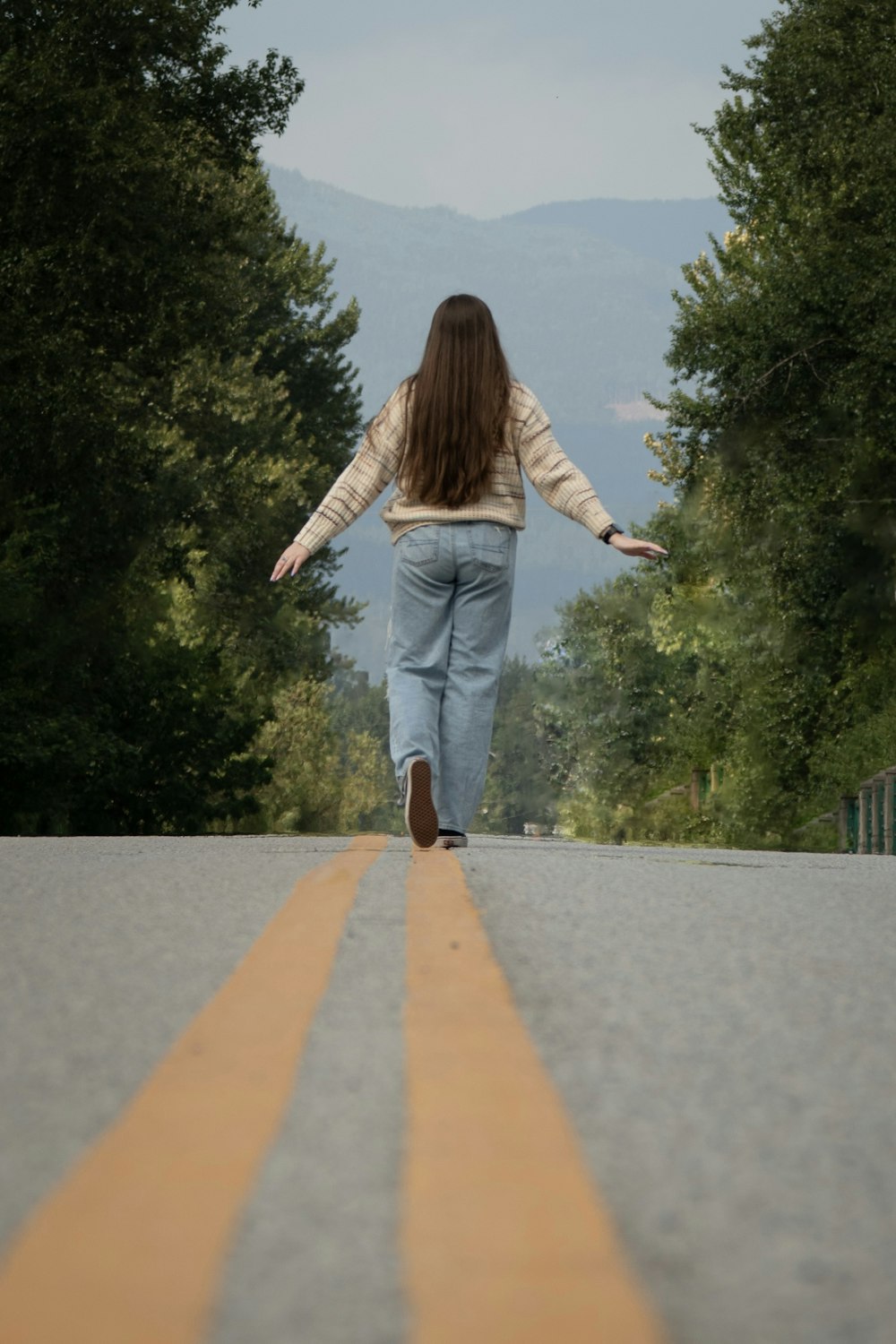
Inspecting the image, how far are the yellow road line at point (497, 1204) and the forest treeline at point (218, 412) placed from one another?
20744 millimetres

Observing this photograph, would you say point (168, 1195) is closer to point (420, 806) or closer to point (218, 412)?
point (420, 806)

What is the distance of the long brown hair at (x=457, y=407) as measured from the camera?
9.01 m

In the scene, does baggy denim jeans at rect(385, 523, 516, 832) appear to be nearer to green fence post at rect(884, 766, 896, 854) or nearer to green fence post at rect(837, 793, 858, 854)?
green fence post at rect(884, 766, 896, 854)

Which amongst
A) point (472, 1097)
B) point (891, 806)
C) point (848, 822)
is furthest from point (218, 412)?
point (472, 1097)

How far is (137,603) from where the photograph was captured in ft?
110

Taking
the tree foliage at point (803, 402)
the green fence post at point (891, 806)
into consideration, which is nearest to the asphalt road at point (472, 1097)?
the green fence post at point (891, 806)

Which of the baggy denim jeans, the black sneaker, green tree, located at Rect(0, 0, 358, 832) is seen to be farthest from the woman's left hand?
green tree, located at Rect(0, 0, 358, 832)

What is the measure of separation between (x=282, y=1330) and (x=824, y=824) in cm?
3317

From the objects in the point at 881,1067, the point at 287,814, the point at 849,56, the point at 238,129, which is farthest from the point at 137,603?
the point at 881,1067

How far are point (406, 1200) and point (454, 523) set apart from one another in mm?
6564

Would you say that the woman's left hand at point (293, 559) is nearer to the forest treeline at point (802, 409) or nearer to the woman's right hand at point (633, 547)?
the woman's right hand at point (633, 547)

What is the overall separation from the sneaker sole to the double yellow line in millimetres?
4275

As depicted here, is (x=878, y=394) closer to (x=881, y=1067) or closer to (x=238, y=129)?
(x=238, y=129)

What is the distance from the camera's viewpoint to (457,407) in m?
9.04
